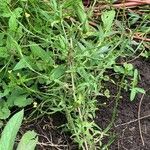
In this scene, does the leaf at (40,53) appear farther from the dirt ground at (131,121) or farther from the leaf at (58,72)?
the dirt ground at (131,121)

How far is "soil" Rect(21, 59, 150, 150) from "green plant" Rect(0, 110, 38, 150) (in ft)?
Result: 0.53

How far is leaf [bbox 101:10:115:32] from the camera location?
2.25m

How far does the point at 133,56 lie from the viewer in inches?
96.3

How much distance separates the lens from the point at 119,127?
216cm

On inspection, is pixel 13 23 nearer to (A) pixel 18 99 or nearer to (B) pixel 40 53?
(B) pixel 40 53

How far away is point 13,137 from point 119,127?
553 millimetres

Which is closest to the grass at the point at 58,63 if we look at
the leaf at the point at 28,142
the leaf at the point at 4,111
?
the leaf at the point at 4,111

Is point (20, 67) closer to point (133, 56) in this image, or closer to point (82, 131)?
point (82, 131)

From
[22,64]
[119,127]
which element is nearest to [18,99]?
[22,64]

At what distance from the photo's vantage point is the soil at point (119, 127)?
2.08 meters

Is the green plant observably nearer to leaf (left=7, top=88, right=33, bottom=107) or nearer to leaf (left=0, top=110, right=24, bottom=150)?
leaf (left=0, top=110, right=24, bottom=150)

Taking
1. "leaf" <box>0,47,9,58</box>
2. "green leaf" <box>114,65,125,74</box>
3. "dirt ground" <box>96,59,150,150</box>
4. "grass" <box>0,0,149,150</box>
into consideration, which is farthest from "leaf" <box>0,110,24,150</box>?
"green leaf" <box>114,65,125,74</box>

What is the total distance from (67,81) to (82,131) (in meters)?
0.22

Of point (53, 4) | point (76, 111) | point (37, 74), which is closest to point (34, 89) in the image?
point (37, 74)
